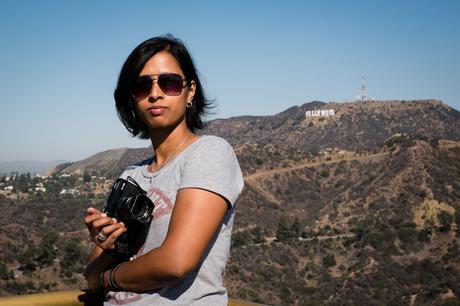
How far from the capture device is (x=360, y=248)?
34.5 meters

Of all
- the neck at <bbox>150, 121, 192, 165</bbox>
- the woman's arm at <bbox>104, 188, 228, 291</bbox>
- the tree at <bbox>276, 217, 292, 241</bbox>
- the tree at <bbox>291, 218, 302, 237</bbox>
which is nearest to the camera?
the woman's arm at <bbox>104, 188, 228, 291</bbox>

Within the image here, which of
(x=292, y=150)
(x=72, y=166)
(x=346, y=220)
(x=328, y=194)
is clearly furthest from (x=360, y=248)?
(x=72, y=166)

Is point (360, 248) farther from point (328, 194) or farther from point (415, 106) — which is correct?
point (415, 106)

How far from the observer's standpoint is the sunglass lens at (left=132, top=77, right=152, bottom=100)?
1.90 metres

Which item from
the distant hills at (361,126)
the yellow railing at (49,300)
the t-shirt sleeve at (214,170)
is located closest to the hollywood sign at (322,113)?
the distant hills at (361,126)

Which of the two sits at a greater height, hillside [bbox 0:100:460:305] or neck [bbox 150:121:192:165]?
neck [bbox 150:121:192:165]

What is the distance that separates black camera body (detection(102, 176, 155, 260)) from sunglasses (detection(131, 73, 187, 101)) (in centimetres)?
35

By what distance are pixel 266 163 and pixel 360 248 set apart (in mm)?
23173

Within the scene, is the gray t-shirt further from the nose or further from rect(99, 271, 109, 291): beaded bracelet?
the nose

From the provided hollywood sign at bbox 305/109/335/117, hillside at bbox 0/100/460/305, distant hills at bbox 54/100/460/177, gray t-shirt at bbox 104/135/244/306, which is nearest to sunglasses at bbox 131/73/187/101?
gray t-shirt at bbox 104/135/244/306

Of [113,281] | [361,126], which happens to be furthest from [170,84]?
[361,126]

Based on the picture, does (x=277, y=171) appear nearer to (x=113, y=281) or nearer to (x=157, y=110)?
(x=157, y=110)

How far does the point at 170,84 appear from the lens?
6.20ft

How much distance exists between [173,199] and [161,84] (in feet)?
1.52
